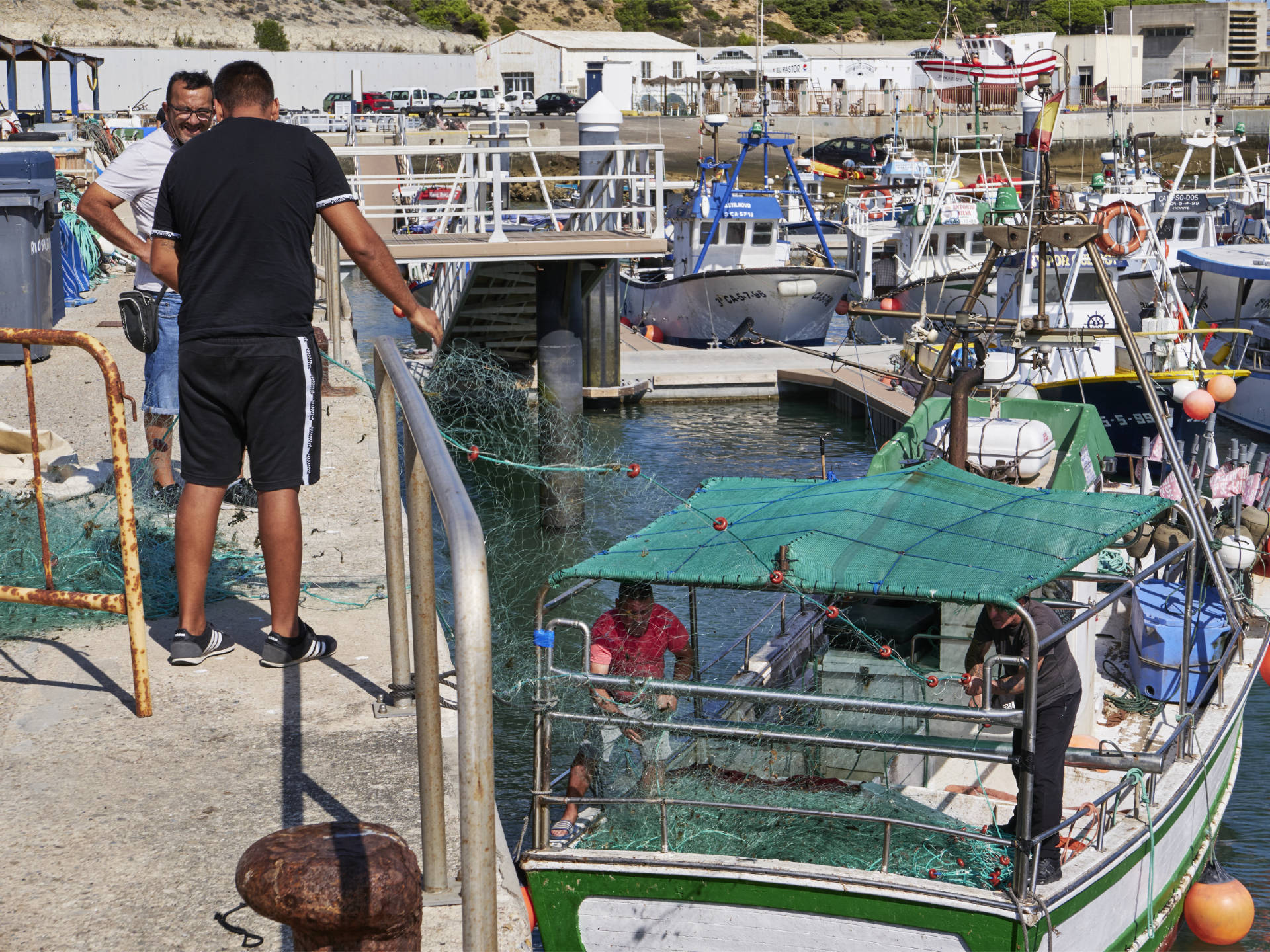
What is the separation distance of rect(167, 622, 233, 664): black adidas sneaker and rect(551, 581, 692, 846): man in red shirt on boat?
4.33 feet

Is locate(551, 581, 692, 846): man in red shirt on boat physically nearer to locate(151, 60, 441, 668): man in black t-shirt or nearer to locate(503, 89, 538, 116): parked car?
locate(151, 60, 441, 668): man in black t-shirt

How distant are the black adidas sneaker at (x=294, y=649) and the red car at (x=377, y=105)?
56064mm

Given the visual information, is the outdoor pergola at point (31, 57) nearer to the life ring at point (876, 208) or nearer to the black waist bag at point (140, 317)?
the life ring at point (876, 208)

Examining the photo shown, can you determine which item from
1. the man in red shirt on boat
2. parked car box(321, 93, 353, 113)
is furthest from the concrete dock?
parked car box(321, 93, 353, 113)

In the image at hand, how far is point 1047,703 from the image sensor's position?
4.91 meters

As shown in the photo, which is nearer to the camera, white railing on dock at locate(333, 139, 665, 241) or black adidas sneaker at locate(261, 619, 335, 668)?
black adidas sneaker at locate(261, 619, 335, 668)

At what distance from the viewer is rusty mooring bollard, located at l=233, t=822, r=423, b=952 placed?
244cm

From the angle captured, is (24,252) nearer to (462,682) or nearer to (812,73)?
(462,682)

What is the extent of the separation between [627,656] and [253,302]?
2009 millimetres

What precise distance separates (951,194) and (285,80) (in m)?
53.4

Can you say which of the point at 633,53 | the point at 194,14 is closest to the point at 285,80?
the point at 194,14

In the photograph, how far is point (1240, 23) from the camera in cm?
8325

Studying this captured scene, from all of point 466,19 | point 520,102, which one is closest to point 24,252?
point 520,102

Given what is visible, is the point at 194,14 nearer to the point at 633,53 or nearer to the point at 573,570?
the point at 633,53
